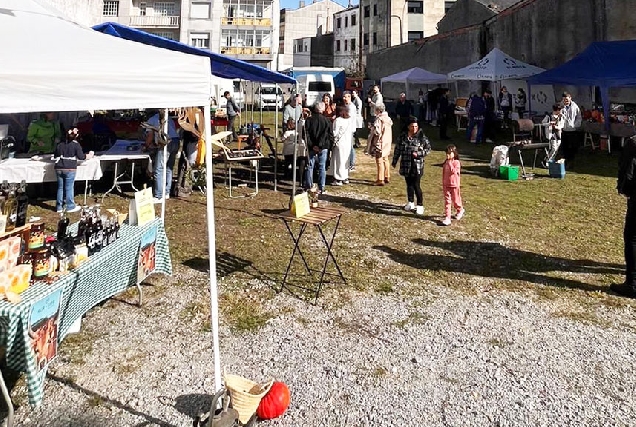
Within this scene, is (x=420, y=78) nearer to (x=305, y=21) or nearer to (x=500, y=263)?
(x=500, y=263)

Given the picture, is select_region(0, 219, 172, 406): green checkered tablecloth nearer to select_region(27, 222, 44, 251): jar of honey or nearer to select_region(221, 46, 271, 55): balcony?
select_region(27, 222, 44, 251): jar of honey

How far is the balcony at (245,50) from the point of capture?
4688 cm

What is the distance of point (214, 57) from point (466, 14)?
30.7m

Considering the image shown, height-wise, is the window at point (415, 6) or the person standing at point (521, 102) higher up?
the window at point (415, 6)

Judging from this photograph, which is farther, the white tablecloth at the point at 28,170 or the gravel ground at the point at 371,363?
the white tablecloth at the point at 28,170

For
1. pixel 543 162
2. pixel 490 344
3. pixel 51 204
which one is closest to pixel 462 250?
pixel 490 344

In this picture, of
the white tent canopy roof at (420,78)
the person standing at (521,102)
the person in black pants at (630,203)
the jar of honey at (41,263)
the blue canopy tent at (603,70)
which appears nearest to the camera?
the jar of honey at (41,263)

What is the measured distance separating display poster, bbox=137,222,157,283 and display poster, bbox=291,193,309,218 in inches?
53.7

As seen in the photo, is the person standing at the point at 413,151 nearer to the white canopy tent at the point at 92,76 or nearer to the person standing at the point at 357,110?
the person standing at the point at 357,110

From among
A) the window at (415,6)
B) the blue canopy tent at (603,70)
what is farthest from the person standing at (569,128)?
the window at (415,6)

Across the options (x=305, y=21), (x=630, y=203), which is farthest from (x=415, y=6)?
(x=630, y=203)

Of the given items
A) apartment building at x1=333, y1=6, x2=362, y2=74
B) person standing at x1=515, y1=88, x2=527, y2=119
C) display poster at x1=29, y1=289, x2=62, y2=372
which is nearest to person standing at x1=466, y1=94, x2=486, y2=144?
person standing at x1=515, y1=88, x2=527, y2=119

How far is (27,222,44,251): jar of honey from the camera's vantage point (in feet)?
11.7

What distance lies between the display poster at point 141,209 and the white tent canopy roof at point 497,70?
52.8 feet
